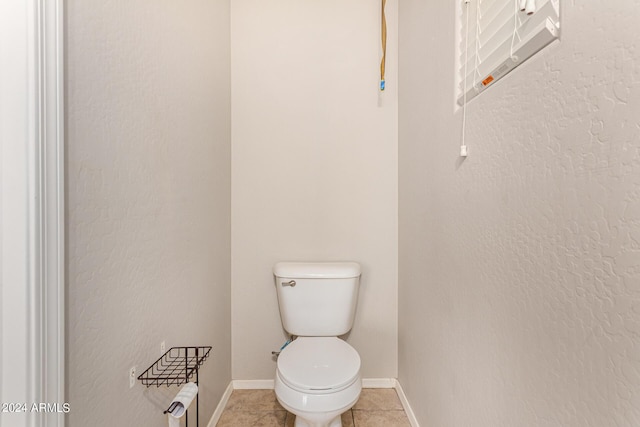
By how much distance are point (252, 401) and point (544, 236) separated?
160 cm

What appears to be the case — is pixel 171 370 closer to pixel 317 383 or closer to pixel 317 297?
pixel 317 383

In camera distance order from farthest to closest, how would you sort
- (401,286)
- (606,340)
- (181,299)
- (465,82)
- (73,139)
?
(401,286)
(181,299)
(465,82)
(73,139)
(606,340)

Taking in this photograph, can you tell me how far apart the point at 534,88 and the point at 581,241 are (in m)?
0.35

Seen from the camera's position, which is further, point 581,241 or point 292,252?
point 292,252

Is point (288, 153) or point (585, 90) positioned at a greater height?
point (288, 153)

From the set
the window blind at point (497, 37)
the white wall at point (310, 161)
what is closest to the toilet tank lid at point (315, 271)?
the white wall at point (310, 161)

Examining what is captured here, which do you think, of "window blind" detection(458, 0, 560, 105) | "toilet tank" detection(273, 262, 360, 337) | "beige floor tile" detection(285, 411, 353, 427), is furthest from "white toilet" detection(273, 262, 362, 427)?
"window blind" detection(458, 0, 560, 105)

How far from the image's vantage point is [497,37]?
29.8 inches

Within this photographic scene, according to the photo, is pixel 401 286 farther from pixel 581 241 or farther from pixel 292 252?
pixel 581 241

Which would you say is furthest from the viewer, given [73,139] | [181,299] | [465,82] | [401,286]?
[401,286]

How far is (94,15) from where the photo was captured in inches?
26.6

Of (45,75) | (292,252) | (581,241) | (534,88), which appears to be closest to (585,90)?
(534,88)

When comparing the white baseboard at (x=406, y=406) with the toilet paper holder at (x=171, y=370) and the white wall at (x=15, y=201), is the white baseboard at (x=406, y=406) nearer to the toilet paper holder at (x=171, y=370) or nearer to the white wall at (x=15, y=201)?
the toilet paper holder at (x=171, y=370)

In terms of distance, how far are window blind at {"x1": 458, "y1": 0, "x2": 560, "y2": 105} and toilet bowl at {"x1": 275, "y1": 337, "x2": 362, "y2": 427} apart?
1.09 metres
